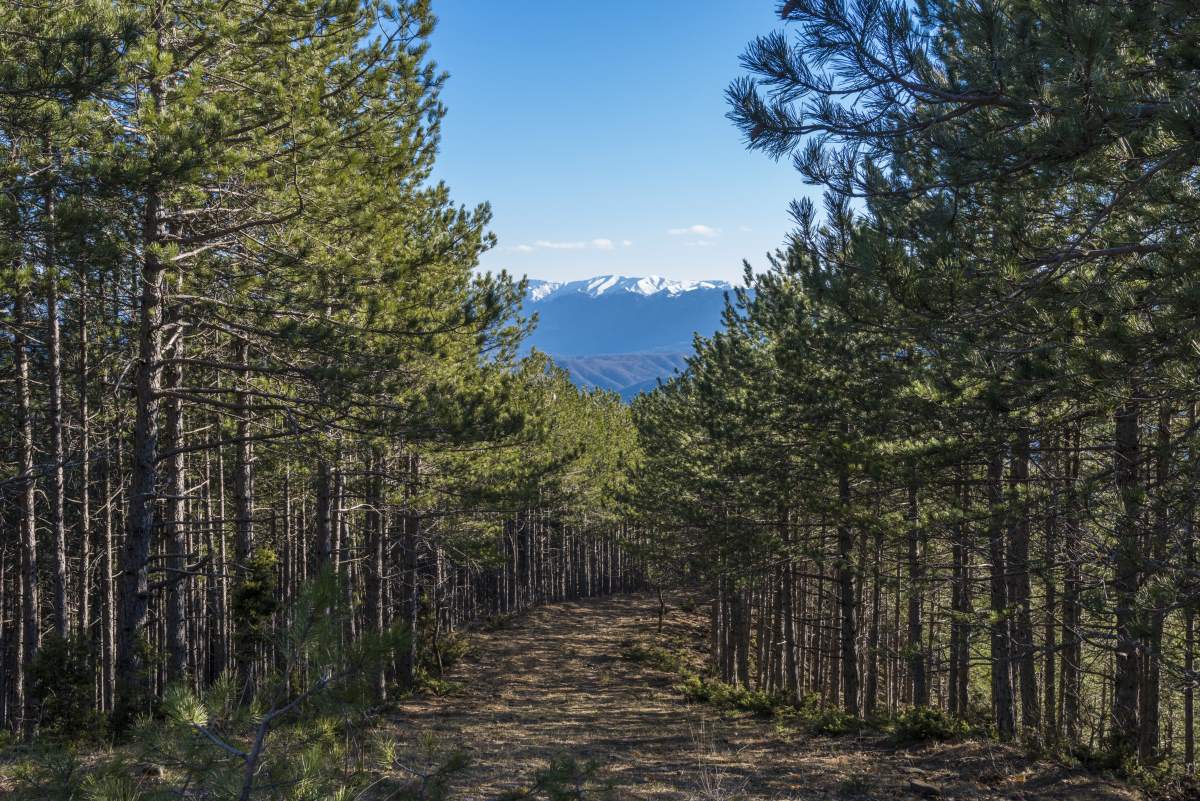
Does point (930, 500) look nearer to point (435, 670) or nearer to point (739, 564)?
point (739, 564)

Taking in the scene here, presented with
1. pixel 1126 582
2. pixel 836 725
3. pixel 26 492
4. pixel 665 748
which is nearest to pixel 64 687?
pixel 26 492

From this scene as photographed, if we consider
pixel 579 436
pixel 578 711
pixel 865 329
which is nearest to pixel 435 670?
pixel 578 711

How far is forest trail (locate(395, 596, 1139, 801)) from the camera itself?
759 cm

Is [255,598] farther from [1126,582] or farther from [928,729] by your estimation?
[1126,582]

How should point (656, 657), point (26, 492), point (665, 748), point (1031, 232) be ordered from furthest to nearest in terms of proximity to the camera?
point (656, 657) < point (26, 492) < point (665, 748) < point (1031, 232)

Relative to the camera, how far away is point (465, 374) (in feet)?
41.8

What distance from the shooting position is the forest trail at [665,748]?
7590 millimetres

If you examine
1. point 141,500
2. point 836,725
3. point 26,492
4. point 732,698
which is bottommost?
point 732,698

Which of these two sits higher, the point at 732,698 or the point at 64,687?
the point at 64,687

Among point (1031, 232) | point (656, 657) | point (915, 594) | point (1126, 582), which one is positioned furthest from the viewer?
point (656, 657)

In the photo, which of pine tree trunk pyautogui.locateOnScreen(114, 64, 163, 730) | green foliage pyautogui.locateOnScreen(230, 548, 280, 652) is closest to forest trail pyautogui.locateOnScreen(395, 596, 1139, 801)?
green foliage pyautogui.locateOnScreen(230, 548, 280, 652)

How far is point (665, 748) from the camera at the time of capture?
36.7 feet

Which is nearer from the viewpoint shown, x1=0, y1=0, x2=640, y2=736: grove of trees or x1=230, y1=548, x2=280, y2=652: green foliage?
x1=0, y1=0, x2=640, y2=736: grove of trees

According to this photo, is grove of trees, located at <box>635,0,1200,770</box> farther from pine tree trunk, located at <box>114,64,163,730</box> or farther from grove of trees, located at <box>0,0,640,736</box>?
pine tree trunk, located at <box>114,64,163,730</box>
